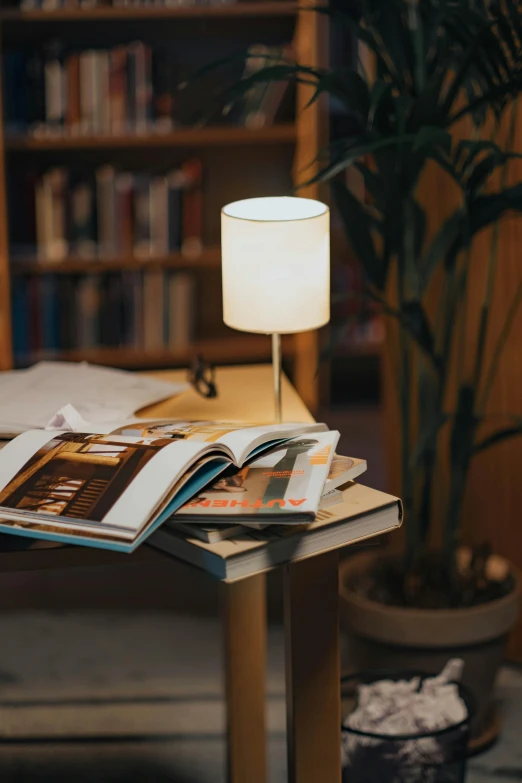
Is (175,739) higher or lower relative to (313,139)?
lower

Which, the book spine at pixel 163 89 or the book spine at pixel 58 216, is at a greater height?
the book spine at pixel 163 89

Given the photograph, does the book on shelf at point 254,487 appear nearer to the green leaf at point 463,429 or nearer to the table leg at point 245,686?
the table leg at point 245,686

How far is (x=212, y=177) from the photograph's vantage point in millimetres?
3289

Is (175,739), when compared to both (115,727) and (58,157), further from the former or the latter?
(58,157)

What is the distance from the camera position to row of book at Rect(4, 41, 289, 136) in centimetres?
296

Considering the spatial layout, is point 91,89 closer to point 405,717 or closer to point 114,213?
point 114,213

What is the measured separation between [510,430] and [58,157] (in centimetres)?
192

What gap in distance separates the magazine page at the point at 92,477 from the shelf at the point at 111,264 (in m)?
1.86

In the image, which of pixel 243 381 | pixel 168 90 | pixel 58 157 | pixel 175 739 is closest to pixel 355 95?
pixel 243 381

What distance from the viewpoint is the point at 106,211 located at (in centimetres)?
305

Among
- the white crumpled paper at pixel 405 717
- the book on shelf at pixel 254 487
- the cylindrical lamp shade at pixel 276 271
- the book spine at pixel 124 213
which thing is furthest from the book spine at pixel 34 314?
the book on shelf at pixel 254 487

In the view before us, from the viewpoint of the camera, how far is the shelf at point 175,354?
311 centimetres

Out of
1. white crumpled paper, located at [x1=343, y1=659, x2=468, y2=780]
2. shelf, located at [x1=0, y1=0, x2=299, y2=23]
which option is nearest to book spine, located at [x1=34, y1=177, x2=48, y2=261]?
shelf, located at [x1=0, y1=0, x2=299, y2=23]

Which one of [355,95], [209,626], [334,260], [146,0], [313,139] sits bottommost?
[209,626]
